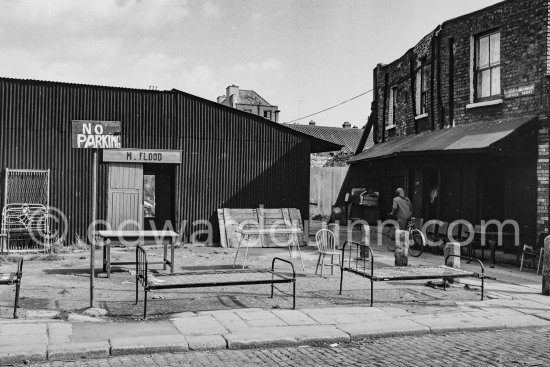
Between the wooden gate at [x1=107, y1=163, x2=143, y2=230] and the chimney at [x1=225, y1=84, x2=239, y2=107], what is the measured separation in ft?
108

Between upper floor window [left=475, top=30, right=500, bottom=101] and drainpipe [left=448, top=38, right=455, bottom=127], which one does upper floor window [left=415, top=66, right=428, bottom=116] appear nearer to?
drainpipe [left=448, top=38, right=455, bottom=127]

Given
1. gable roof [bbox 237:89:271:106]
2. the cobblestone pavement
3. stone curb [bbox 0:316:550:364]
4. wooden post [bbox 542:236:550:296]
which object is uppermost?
gable roof [bbox 237:89:271:106]

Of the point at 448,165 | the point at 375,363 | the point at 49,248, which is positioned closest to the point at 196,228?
the point at 49,248

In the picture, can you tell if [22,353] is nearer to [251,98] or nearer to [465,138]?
[465,138]

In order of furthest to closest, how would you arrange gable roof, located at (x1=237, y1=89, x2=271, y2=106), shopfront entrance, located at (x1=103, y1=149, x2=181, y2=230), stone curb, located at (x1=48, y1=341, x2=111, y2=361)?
gable roof, located at (x1=237, y1=89, x2=271, y2=106) → shopfront entrance, located at (x1=103, y1=149, x2=181, y2=230) → stone curb, located at (x1=48, y1=341, x2=111, y2=361)

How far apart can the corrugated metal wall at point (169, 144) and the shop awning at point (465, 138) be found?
3587mm

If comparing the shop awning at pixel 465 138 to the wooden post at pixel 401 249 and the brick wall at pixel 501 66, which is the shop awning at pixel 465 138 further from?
the wooden post at pixel 401 249

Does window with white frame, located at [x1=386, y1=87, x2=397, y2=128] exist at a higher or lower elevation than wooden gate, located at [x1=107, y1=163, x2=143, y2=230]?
higher

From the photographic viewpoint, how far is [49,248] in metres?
14.9

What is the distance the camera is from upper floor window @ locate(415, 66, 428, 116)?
18564 mm

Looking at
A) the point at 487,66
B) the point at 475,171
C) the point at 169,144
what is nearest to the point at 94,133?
the point at 169,144

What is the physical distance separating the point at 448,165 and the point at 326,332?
10.6 metres

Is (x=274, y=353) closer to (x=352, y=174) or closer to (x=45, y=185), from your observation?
(x=45, y=185)

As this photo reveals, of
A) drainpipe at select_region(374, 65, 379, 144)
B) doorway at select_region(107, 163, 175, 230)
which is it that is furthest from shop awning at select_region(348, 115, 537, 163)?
doorway at select_region(107, 163, 175, 230)
